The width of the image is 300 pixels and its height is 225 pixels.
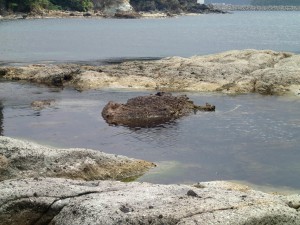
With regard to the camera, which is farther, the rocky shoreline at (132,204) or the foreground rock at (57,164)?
the foreground rock at (57,164)

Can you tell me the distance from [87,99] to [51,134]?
9.73 metres

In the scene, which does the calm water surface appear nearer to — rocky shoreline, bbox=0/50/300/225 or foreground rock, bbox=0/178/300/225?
rocky shoreline, bbox=0/50/300/225

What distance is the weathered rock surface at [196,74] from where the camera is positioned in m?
38.4

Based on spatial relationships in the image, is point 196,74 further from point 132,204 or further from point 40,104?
point 132,204

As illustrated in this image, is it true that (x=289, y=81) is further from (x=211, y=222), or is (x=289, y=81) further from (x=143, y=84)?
(x=211, y=222)

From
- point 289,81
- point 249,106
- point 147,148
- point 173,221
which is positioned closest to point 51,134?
point 147,148

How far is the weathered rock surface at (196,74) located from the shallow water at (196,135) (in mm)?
2221

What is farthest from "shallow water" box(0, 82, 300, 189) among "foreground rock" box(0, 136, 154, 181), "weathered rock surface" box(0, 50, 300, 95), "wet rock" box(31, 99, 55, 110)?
"weathered rock surface" box(0, 50, 300, 95)

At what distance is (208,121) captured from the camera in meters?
29.2

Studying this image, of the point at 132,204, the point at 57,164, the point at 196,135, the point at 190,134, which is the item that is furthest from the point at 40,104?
the point at 132,204

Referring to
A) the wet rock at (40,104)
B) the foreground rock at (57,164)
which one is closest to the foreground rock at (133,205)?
the foreground rock at (57,164)

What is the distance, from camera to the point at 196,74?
41.5 metres

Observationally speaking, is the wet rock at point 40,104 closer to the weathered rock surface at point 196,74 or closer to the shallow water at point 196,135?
the shallow water at point 196,135

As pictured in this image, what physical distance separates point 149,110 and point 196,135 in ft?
17.0
